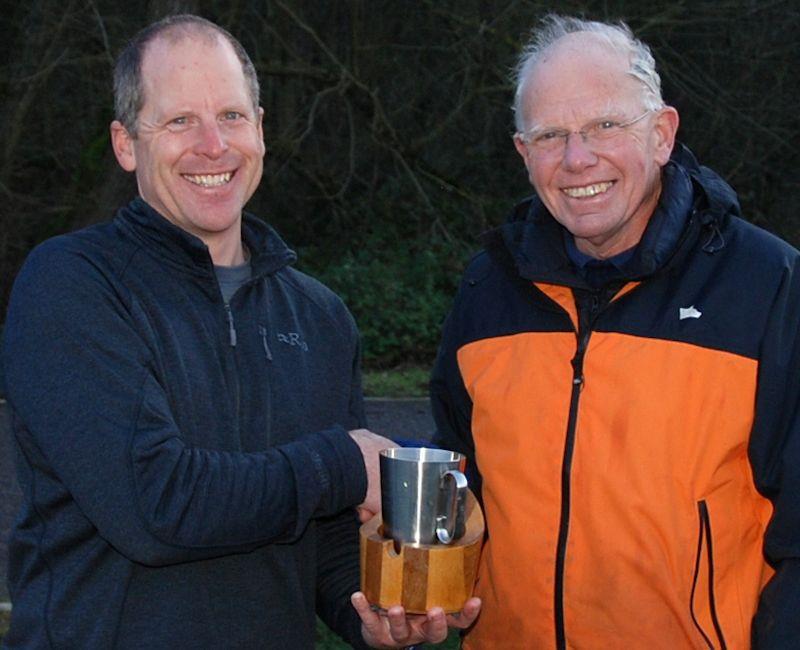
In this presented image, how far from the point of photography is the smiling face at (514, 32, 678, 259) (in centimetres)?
299

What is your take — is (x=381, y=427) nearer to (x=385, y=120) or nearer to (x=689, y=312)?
(x=385, y=120)

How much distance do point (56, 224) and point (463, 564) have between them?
394 inches

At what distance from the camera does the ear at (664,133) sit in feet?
10.0

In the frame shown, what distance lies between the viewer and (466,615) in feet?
8.82

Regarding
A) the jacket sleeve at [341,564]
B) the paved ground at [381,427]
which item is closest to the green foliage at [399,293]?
the paved ground at [381,427]

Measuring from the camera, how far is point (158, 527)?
247cm

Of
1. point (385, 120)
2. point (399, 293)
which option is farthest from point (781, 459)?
point (399, 293)

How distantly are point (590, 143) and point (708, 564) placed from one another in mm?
1052

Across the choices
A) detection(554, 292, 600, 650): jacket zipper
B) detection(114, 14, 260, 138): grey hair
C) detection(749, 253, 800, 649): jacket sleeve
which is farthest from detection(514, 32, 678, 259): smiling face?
detection(114, 14, 260, 138): grey hair

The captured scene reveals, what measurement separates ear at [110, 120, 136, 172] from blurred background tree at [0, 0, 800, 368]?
789 centimetres

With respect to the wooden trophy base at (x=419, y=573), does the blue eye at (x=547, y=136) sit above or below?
above

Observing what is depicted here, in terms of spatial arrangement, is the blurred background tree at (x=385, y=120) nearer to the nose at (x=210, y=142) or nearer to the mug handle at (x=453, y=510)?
the nose at (x=210, y=142)

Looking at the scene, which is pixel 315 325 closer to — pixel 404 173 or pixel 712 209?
pixel 712 209

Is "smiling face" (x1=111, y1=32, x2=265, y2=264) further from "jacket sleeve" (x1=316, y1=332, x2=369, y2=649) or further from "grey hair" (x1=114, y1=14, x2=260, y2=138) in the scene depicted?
"jacket sleeve" (x1=316, y1=332, x2=369, y2=649)
